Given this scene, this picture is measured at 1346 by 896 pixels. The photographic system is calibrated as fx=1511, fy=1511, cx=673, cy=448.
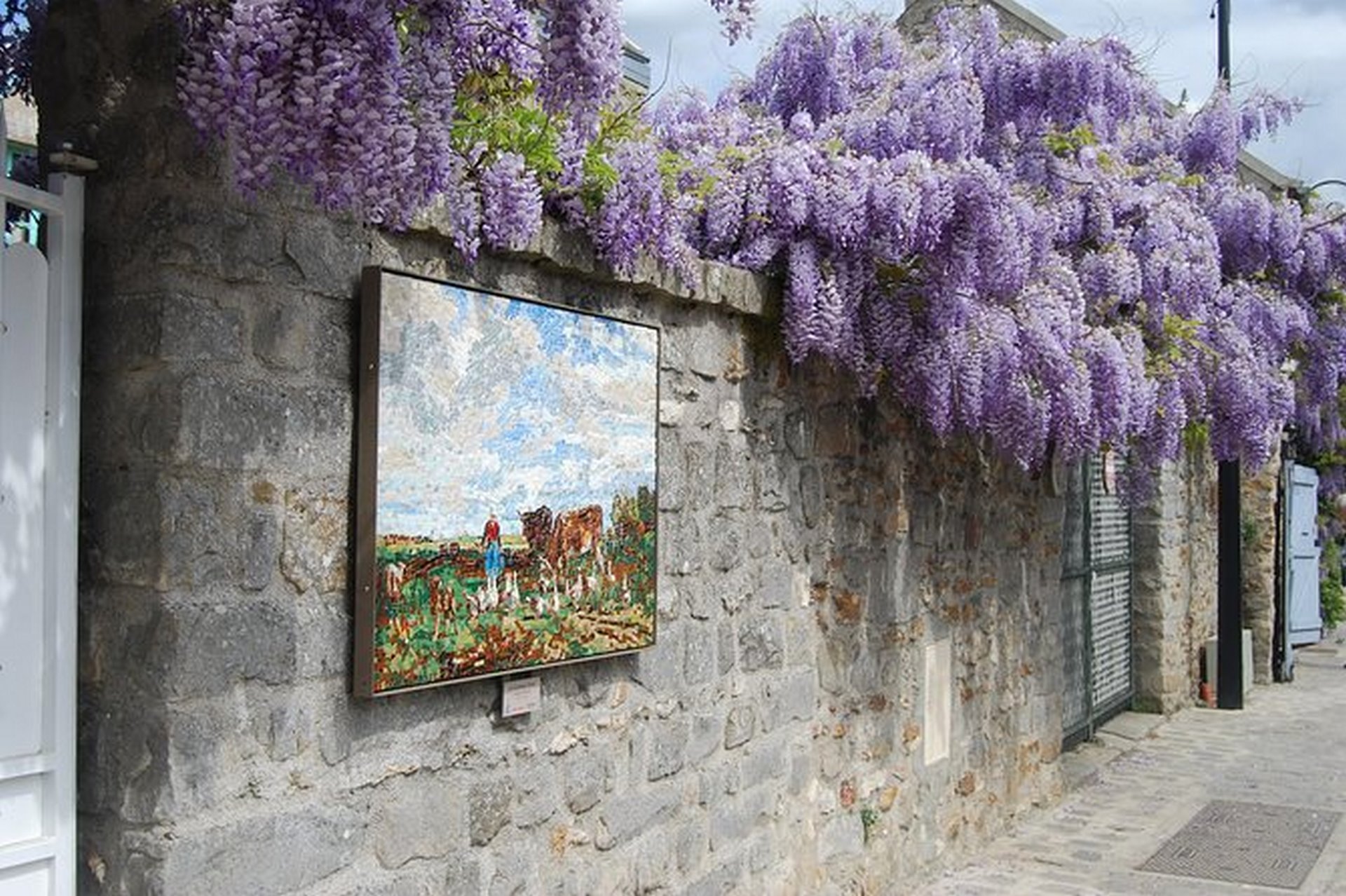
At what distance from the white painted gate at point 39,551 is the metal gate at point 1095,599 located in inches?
Answer: 258

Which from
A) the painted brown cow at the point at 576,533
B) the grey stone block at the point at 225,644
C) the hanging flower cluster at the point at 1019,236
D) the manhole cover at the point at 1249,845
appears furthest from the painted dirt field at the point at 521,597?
the manhole cover at the point at 1249,845

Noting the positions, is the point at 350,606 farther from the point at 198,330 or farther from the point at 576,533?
the point at 576,533

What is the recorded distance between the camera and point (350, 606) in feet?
10.1

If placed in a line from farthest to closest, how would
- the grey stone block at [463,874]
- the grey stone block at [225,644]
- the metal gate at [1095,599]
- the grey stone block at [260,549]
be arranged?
1. the metal gate at [1095,599]
2. the grey stone block at [463,874]
3. the grey stone block at [260,549]
4. the grey stone block at [225,644]

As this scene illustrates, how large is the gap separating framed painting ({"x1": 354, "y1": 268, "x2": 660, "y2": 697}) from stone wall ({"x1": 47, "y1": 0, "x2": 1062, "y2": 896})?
70 millimetres

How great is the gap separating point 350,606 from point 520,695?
2.13 feet

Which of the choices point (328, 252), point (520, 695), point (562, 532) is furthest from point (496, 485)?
point (328, 252)

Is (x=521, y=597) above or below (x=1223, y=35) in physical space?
below

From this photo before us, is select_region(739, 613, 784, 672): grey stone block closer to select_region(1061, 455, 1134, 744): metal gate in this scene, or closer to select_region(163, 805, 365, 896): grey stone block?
select_region(163, 805, 365, 896): grey stone block

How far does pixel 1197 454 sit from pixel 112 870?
33.9 feet

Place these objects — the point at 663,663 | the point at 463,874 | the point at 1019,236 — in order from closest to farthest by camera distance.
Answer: the point at 463,874 → the point at 663,663 → the point at 1019,236

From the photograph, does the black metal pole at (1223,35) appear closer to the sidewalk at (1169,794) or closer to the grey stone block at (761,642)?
the sidewalk at (1169,794)

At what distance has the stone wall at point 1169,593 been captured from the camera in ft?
35.1

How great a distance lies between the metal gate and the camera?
29.7 ft
